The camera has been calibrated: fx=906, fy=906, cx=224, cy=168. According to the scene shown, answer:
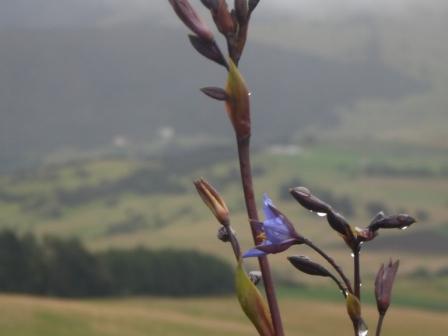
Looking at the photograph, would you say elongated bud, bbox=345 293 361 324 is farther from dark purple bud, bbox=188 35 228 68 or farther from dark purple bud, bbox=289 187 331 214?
dark purple bud, bbox=188 35 228 68

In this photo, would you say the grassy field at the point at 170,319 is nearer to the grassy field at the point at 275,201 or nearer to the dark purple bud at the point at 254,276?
the grassy field at the point at 275,201

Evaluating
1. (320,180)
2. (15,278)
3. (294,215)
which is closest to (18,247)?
(15,278)

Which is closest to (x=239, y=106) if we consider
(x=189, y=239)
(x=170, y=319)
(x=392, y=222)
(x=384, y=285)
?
(x=392, y=222)

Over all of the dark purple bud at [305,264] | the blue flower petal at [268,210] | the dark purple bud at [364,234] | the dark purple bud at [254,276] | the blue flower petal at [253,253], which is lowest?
the dark purple bud at [254,276]

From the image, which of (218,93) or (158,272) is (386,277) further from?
(158,272)

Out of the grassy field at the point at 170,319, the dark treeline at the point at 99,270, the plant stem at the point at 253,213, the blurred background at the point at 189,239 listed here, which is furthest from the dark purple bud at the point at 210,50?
the dark treeline at the point at 99,270

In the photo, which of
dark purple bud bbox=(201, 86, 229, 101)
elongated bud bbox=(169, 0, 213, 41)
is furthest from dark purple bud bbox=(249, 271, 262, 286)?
elongated bud bbox=(169, 0, 213, 41)
